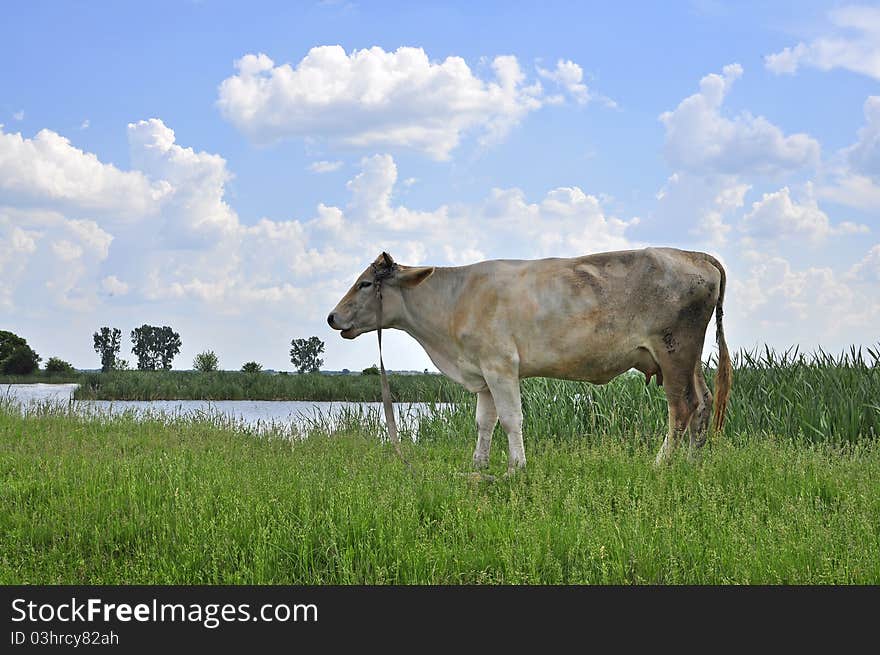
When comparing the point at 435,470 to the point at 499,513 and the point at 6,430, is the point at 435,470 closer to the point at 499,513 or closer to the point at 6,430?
the point at 499,513

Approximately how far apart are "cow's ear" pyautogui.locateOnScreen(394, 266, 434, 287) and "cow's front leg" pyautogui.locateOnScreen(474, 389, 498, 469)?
1.39 m

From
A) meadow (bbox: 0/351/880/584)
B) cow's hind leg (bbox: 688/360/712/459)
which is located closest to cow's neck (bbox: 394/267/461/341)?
meadow (bbox: 0/351/880/584)

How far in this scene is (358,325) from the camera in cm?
885

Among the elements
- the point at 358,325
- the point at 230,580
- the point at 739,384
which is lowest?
the point at 230,580

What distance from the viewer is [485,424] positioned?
892 cm

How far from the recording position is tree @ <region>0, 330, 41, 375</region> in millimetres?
30906

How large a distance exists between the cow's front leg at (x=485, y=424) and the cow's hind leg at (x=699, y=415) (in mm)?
2073

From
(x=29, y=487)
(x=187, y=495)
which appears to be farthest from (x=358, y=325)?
(x=29, y=487)

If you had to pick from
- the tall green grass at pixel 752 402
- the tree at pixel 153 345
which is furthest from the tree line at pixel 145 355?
the tall green grass at pixel 752 402

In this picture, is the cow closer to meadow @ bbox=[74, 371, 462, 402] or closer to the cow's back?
the cow's back

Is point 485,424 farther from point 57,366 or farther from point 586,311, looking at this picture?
point 57,366

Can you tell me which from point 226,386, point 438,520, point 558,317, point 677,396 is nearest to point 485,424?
point 558,317

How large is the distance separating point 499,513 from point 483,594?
202 centimetres

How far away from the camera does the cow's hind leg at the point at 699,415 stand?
8.52 metres
